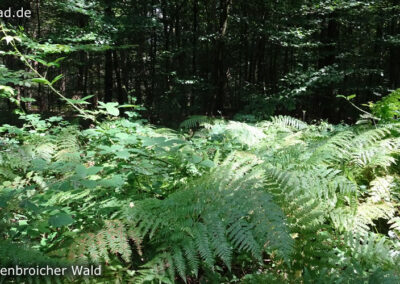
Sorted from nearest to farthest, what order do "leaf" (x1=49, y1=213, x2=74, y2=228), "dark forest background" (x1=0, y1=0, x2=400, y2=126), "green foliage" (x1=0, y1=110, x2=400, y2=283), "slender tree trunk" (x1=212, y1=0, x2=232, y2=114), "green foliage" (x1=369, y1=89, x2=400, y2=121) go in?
"leaf" (x1=49, y1=213, x2=74, y2=228), "green foliage" (x1=0, y1=110, x2=400, y2=283), "green foliage" (x1=369, y1=89, x2=400, y2=121), "dark forest background" (x1=0, y1=0, x2=400, y2=126), "slender tree trunk" (x1=212, y1=0, x2=232, y2=114)

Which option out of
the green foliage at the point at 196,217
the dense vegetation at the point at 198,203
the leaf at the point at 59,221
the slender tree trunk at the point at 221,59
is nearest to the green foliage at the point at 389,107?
the dense vegetation at the point at 198,203

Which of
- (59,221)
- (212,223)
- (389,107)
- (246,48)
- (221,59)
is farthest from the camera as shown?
(246,48)

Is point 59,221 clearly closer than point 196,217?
Yes

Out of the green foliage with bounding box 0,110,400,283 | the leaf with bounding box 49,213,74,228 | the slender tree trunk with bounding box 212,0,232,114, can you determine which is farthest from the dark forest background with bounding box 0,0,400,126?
the leaf with bounding box 49,213,74,228

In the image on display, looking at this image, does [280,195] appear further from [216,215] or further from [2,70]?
[2,70]

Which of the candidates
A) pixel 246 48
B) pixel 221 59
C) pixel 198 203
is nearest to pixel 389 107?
pixel 198 203

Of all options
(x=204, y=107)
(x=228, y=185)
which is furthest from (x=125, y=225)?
(x=204, y=107)

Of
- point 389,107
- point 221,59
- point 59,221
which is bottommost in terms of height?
point 59,221

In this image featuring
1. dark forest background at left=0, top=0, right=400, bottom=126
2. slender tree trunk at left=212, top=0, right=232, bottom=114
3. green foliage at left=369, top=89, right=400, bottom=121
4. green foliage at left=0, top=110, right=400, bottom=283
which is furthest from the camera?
slender tree trunk at left=212, top=0, right=232, bottom=114

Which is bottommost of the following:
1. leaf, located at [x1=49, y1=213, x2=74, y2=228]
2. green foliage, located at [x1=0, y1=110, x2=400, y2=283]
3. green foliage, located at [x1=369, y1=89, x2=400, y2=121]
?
green foliage, located at [x1=0, y1=110, x2=400, y2=283]

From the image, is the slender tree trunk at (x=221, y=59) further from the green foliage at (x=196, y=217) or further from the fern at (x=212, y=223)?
the fern at (x=212, y=223)

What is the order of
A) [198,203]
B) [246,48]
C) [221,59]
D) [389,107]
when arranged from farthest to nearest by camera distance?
1. [246,48]
2. [221,59]
3. [389,107]
4. [198,203]

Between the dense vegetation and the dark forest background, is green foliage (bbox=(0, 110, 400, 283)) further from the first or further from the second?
the dark forest background

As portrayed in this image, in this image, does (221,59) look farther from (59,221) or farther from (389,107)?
(59,221)
